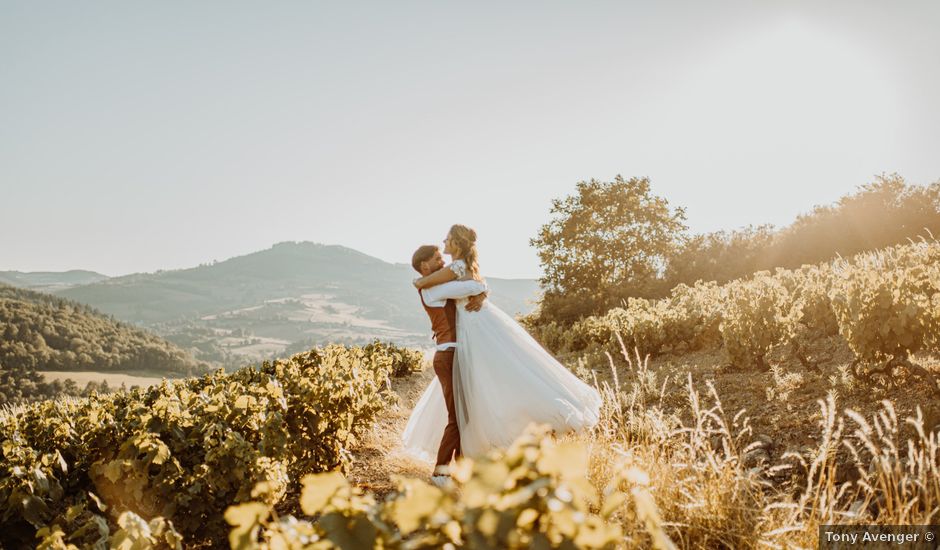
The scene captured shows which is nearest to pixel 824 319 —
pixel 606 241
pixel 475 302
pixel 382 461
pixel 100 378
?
pixel 475 302

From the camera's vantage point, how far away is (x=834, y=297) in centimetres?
580

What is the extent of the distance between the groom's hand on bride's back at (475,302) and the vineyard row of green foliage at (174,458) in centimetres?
169

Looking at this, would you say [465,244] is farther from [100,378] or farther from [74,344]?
[74,344]

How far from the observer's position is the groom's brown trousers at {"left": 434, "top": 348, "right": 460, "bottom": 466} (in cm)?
511

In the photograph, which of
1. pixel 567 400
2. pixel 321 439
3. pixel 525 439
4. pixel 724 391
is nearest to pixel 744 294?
pixel 724 391

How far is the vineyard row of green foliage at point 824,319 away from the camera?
518 cm

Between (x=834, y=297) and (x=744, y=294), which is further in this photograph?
(x=744, y=294)

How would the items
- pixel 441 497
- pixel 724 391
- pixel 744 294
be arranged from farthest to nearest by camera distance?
pixel 744 294
pixel 724 391
pixel 441 497

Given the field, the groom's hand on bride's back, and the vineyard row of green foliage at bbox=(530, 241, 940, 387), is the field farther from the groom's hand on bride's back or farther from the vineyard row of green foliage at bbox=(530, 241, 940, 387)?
the groom's hand on bride's back

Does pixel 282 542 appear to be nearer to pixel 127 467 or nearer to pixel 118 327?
pixel 127 467

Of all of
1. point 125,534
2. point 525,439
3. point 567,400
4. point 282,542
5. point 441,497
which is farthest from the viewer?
point 567,400

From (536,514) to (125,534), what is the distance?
155 centimetres

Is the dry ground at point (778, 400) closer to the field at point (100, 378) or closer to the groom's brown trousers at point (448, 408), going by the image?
the groom's brown trousers at point (448, 408)

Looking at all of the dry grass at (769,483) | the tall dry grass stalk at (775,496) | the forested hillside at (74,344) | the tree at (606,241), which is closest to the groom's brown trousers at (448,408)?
the dry grass at (769,483)
